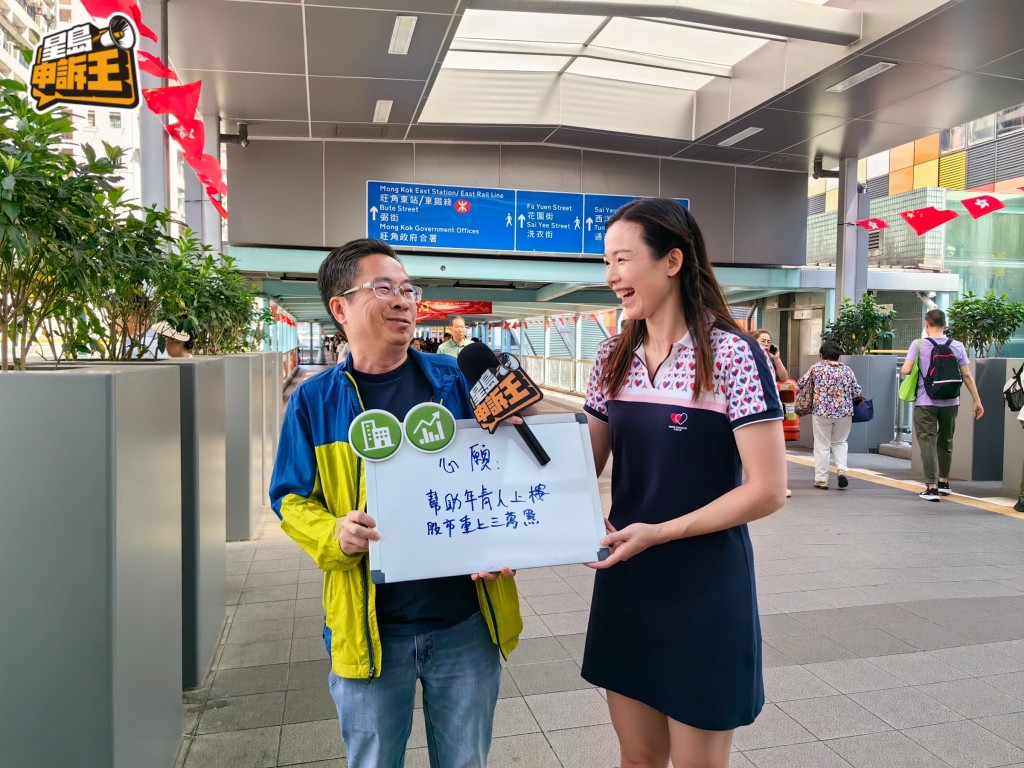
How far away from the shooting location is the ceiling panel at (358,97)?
329 inches

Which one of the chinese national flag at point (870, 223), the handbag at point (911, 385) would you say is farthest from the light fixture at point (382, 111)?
the chinese national flag at point (870, 223)

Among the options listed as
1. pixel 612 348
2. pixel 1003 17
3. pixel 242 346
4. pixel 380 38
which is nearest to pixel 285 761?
pixel 612 348

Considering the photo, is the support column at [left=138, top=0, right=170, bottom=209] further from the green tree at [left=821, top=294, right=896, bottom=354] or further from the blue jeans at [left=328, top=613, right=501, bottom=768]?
the green tree at [left=821, top=294, right=896, bottom=354]

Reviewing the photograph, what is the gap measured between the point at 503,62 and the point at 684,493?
28.3 feet

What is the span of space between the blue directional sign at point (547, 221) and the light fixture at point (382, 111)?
2246 millimetres

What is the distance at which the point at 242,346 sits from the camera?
7316 millimetres

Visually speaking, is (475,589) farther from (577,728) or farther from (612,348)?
(577,728)

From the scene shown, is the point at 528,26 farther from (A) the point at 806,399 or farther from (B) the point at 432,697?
(B) the point at 432,697

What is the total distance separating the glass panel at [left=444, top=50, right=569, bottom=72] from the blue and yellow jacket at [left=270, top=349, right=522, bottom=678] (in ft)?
26.6

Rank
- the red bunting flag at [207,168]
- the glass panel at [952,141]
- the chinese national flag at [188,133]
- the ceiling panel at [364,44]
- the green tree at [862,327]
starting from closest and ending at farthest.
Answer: the chinese national flag at [188,133], the red bunting flag at [207,168], the ceiling panel at [364,44], the green tree at [862,327], the glass panel at [952,141]

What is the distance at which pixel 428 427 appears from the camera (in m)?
1.48

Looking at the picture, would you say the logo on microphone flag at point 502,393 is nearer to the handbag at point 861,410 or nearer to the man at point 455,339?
the man at point 455,339

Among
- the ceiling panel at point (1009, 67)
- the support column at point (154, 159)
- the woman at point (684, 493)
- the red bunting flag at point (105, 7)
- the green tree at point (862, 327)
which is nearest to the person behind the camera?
the woman at point (684, 493)

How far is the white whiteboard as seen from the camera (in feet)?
4.83
